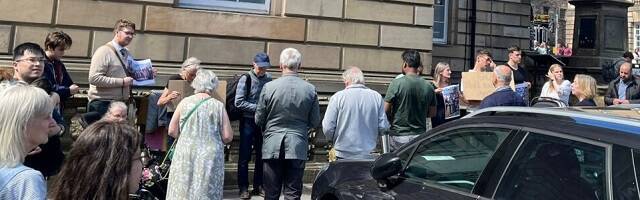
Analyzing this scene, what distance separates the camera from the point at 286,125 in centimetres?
574

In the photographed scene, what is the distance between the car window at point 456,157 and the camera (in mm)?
3406

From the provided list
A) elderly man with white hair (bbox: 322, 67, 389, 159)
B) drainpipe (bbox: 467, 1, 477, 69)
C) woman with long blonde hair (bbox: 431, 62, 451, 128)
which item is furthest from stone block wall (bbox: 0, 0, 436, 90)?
drainpipe (bbox: 467, 1, 477, 69)

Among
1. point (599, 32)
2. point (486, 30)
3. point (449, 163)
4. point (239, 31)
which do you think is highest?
point (486, 30)

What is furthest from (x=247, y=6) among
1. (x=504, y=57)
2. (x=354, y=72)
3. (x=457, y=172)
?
(x=504, y=57)

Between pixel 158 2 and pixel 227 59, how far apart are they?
1.32 meters

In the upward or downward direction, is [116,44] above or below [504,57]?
below

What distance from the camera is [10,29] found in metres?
7.87

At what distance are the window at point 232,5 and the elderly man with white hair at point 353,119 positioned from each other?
392 centimetres

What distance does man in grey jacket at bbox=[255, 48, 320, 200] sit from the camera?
568 centimetres

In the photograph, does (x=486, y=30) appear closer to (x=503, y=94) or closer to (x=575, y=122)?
(x=503, y=94)

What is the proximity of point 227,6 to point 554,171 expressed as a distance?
7.24 m

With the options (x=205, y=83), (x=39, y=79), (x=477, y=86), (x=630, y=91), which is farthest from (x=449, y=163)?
(x=630, y=91)

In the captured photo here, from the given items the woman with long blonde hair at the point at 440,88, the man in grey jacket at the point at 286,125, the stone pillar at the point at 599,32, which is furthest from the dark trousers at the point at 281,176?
the stone pillar at the point at 599,32

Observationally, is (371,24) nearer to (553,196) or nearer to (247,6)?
(247,6)
